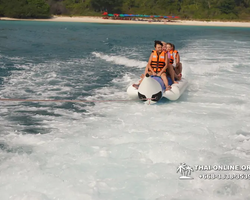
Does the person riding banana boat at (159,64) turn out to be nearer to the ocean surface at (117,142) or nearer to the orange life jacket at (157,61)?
the orange life jacket at (157,61)

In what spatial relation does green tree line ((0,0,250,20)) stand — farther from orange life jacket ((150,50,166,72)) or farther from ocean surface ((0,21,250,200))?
orange life jacket ((150,50,166,72))

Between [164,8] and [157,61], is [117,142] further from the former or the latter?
[164,8]

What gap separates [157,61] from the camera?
6.09m

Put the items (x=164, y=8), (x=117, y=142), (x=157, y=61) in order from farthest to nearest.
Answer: (x=164, y=8), (x=157, y=61), (x=117, y=142)

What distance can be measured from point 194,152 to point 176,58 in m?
3.17

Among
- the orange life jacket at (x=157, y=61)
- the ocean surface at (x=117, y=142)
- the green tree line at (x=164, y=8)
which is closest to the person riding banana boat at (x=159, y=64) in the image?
the orange life jacket at (x=157, y=61)

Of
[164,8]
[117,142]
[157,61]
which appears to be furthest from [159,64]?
[164,8]

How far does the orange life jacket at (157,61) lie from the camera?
6.05 meters

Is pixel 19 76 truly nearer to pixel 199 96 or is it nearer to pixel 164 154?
pixel 199 96

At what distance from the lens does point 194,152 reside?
4039 millimetres

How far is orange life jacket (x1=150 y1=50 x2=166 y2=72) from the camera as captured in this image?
605 cm

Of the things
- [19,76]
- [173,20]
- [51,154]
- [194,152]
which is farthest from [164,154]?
[173,20]

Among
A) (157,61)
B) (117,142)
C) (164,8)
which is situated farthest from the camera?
(164,8)

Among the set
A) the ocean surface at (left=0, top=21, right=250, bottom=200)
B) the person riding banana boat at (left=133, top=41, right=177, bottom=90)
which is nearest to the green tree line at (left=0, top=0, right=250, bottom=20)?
the ocean surface at (left=0, top=21, right=250, bottom=200)
